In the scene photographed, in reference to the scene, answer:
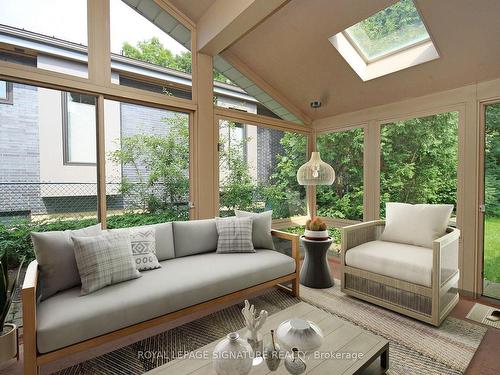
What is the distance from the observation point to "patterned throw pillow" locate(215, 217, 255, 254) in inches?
107

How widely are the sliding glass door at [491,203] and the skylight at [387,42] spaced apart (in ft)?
2.94

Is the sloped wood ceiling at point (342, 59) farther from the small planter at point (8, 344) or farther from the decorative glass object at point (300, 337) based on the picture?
the small planter at point (8, 344)

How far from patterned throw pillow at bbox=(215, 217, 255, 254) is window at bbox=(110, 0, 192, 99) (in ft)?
4.98

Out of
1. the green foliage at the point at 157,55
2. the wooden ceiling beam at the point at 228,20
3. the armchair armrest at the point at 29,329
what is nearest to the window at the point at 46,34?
the green foliage at the point at 157,55

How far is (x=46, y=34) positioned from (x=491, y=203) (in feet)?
14.5

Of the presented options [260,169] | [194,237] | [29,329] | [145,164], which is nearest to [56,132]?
[145,164]

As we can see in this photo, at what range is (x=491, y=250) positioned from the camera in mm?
2750

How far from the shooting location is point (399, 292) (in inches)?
94.0

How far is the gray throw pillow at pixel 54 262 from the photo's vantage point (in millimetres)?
1800

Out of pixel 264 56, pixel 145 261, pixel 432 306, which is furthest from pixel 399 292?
pixel 264 56

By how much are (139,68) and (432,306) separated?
135 inches

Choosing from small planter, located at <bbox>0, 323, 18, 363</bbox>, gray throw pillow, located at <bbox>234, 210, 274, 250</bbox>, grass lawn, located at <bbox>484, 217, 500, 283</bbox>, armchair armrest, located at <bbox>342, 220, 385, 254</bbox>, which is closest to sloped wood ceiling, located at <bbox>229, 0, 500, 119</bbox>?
grass lawn, located at <bbox>484, 217, 500, 283</bbox>

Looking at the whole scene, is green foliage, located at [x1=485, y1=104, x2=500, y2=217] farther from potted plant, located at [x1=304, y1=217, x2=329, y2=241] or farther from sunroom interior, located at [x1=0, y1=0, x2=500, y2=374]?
potted plant, located at [x1=304, y1=217, x2=329, y2=241]

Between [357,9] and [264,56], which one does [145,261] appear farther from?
[357,9]
